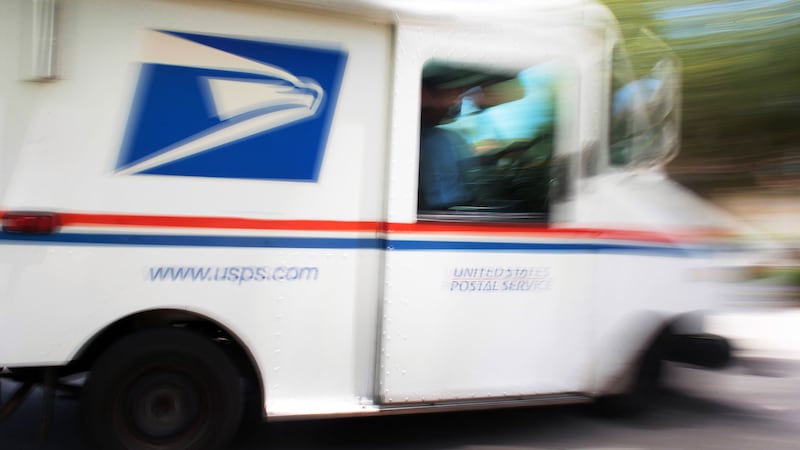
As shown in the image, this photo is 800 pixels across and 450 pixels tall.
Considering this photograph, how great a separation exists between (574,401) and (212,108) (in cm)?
263

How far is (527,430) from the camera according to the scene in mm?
4164

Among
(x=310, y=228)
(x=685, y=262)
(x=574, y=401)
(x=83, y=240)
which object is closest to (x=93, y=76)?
(x=83, y=240)

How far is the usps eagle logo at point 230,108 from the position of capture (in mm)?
3131

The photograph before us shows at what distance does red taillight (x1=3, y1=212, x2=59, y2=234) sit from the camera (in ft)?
9.68

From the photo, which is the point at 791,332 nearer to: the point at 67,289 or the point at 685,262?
the point at 685,262

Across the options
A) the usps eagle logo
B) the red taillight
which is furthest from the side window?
the red taillight

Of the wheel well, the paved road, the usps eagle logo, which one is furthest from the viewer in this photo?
the paved road

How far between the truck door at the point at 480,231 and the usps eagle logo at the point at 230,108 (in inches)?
17.9

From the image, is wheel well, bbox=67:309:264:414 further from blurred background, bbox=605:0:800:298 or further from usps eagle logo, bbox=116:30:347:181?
blurred background, bbox=605:0:800:298

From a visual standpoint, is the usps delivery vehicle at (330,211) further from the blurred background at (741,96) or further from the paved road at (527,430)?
the paved road at (527,430)

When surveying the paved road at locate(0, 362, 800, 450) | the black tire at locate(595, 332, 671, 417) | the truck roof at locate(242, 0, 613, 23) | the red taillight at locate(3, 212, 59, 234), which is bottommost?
the paved road at locate(0, 362, 800, 450)

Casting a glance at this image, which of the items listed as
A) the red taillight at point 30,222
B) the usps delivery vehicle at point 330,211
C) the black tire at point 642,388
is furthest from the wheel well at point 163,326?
the black tire at point 642,388

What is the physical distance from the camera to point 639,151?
12.9 ft

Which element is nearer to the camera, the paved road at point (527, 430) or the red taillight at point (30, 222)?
the red taillight at point (30, 222)
